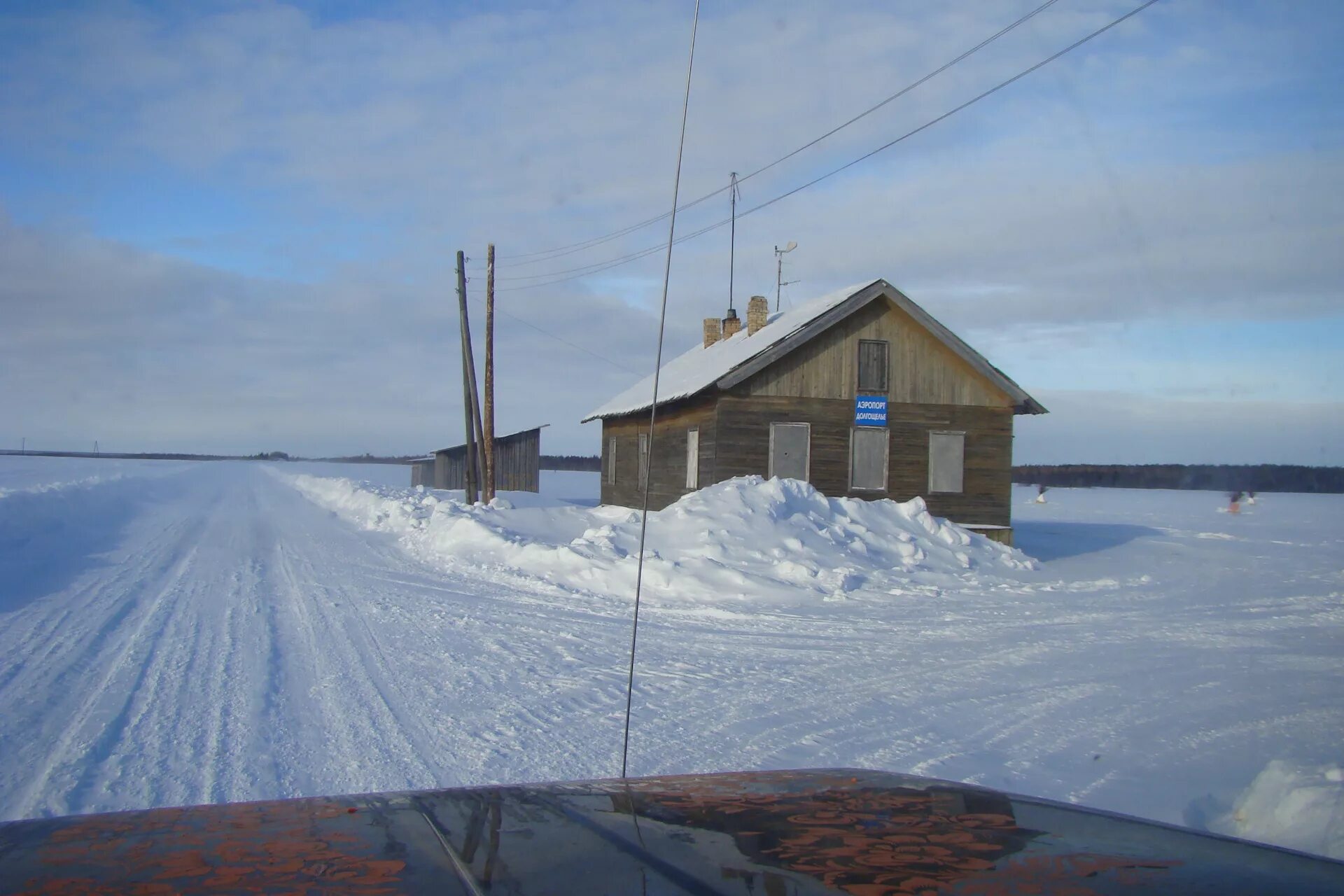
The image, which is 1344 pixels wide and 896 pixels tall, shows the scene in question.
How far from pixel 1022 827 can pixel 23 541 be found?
20.8m

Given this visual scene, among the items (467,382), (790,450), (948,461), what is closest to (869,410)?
(790,450)

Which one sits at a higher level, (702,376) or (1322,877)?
(702,376)

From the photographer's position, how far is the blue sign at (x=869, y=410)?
21.3 meters

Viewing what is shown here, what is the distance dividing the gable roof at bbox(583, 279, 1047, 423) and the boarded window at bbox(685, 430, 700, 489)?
113 centimetres

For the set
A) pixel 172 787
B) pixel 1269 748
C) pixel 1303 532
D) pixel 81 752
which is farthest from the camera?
pixel 1303 532

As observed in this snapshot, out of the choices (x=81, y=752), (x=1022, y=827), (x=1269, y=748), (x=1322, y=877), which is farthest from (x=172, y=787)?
(x=1269, y=748)

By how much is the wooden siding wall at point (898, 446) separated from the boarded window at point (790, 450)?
0.15m

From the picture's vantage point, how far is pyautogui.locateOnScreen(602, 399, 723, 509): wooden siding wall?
2136 centimetres

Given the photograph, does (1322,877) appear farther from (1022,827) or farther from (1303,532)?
(1303,532)

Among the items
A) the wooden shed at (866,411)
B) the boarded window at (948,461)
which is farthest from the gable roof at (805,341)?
the boarded window at (948,461)

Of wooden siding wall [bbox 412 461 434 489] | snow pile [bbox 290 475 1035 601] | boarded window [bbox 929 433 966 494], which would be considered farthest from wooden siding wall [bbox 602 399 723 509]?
wooden siding wall [bbox 412 461 434 489]

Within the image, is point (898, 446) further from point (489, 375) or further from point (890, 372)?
point (489, 375)

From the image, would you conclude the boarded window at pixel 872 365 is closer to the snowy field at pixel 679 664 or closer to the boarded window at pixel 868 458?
the boarded window at pixel 868 458

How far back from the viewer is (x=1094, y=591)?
50.4 feet
